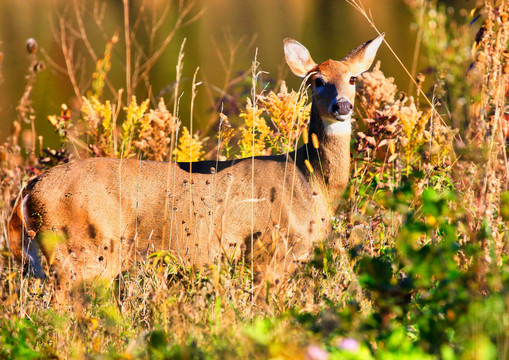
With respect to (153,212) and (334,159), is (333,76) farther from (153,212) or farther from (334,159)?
(153,212)

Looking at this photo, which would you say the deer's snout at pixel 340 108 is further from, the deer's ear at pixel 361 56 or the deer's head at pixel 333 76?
the deer's ear at pixel 361 56

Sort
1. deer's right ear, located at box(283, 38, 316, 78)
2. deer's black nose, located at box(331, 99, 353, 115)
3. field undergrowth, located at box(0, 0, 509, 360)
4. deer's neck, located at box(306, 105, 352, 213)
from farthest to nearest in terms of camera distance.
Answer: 1. deer's right ear, located at box(283, 38, 316, 78)
2. deer's neck, located at box(306, 105, 352, 213)
3. deer's black nose, located at box(331, 99, 353, 115)
4. field undergrowth, located at box(0, 0, 509, 360)

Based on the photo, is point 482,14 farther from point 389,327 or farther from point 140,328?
point 140,328

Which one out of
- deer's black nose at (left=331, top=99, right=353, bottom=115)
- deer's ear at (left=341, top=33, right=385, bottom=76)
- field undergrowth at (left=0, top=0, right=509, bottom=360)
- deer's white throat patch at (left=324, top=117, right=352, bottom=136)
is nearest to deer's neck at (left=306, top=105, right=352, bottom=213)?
deer's white throat patch at (left=324, top=117, right=352, bottom=136)

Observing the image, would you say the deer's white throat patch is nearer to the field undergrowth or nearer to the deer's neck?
Result: the deer's neck

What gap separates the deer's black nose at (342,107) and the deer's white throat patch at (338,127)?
199mm

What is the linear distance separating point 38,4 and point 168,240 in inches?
959

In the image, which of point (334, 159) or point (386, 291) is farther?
point (334, 159)

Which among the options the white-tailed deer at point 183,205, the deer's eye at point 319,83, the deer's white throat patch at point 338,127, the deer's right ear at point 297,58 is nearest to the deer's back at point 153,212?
the white-tailed deer at point 183,205

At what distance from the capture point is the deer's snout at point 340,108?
13.3 feet

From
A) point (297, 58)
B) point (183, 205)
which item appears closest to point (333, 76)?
point (297, 58)

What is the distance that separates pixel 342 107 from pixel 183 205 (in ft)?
3.85

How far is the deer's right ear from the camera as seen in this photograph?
4613 millimetres

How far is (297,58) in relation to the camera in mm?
4652
